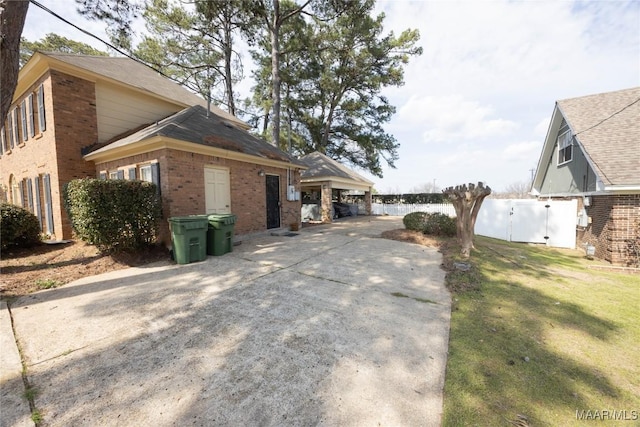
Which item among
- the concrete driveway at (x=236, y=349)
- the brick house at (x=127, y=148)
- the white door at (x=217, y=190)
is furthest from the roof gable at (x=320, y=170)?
the concrete driveway at (x=236, y=349)

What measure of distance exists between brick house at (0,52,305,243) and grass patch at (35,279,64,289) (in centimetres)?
242

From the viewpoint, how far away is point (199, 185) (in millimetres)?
→ 7859

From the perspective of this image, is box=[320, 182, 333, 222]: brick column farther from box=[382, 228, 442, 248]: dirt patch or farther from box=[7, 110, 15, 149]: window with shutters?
box=[7, 110, 15, 149]: window with shutters

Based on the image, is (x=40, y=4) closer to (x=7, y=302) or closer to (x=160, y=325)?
(x=7, y=302)

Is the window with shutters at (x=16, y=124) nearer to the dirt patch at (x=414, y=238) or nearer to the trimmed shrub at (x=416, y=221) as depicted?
the dirt patch at (x=414, y=238)

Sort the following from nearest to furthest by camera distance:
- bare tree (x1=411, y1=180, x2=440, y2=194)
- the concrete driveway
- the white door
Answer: the concrete driveway, the white door, bare tree (x1=411, y1=180, x2=440, y2=194)

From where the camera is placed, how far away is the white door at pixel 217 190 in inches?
321

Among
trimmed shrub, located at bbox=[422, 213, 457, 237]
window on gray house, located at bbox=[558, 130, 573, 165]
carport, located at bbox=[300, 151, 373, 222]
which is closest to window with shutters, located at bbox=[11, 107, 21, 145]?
carport, located at bbox=[300, 151, 373, 222]

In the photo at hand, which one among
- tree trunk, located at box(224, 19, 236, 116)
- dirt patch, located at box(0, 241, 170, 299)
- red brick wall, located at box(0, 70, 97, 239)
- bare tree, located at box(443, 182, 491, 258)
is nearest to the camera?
dirt patch, located at box(0, 241, 170, 299)

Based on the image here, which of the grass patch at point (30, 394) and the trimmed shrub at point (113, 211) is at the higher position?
the trimmed shrub at point (113, 211)

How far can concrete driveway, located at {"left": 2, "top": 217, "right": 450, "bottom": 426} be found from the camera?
2.01 metres

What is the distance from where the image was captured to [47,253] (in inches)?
289

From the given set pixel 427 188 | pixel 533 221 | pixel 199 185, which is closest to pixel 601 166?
pixel 533 221

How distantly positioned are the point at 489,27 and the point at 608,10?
3084 mm
